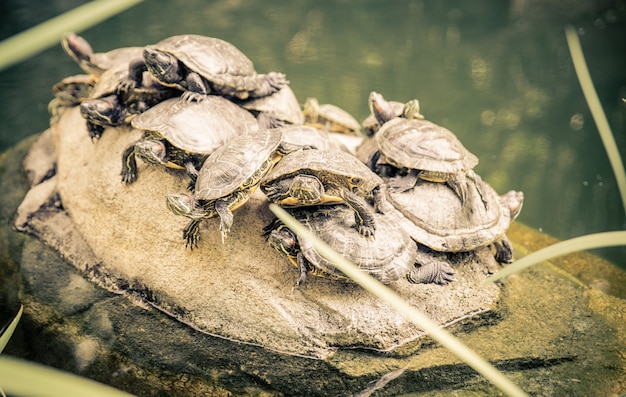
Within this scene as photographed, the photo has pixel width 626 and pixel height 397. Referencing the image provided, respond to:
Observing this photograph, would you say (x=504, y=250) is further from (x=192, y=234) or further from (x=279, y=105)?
(x=192, y=234)

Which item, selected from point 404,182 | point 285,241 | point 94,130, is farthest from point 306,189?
point 94,130

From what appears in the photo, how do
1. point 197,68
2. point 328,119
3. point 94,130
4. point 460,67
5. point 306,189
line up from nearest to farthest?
1. point 306,189
2. point 197,68
3. point 94,130
4. point 328,119
5. point 460,67

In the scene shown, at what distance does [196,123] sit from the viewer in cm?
312

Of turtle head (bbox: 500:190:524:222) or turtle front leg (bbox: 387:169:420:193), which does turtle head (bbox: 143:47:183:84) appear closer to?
turtle front leg (bbox: 387:169:420:193)

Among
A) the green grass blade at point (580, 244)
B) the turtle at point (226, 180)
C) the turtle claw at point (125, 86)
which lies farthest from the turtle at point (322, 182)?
the green grass blade at point (580, 244)

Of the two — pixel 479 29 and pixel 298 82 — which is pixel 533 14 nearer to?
pixel 479 29

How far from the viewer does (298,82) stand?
691 centimetres

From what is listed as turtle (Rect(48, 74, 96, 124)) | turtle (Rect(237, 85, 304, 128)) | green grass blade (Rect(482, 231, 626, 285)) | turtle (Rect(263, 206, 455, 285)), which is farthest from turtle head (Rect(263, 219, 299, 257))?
turtle (Rect(48, 74, 96, 124))

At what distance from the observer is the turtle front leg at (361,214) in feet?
8.71

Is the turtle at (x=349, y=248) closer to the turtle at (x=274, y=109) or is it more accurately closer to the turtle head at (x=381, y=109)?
the turtle at (x=274, y=109)

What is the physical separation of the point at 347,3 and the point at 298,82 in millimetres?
4486

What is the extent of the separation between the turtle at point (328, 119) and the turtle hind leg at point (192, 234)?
1951 mm

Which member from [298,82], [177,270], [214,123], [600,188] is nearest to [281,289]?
[177,270]

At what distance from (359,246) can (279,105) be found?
168 cm
